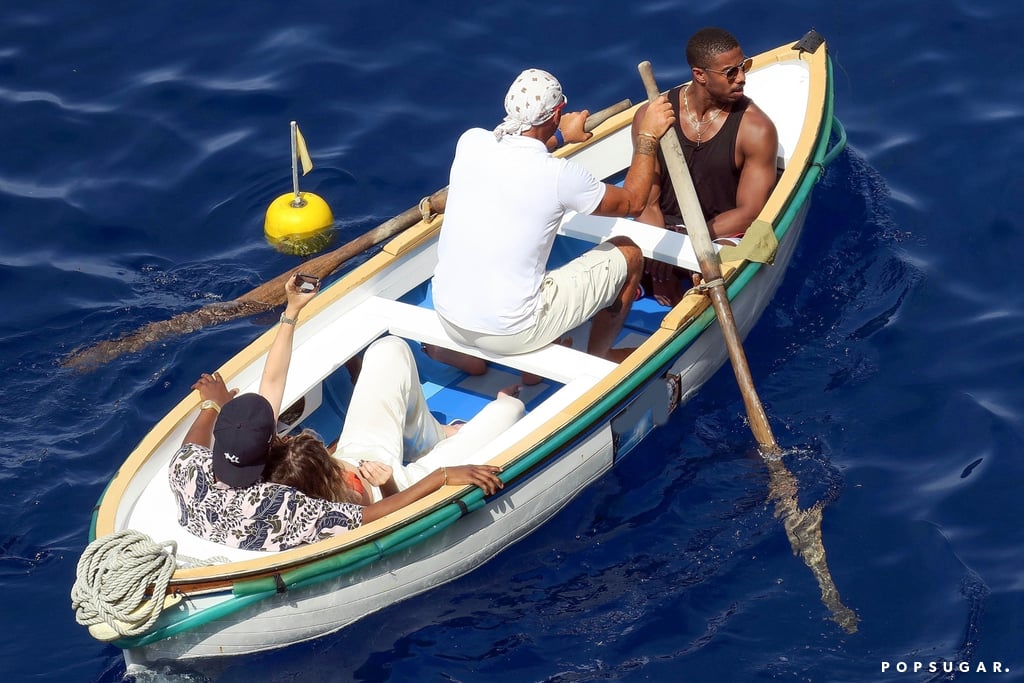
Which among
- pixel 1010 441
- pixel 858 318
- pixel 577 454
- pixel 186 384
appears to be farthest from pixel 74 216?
pixel 1010 441

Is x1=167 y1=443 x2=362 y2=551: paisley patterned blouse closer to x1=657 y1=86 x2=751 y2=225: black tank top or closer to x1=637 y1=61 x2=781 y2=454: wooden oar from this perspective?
x1=637 y1=61 x2=781 y2=454: wooden oar

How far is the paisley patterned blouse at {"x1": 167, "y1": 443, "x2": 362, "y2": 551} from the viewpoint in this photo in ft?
20.6

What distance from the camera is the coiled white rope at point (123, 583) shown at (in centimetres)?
606

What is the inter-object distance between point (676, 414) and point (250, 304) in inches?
120

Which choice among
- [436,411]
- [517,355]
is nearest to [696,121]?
[517,355]

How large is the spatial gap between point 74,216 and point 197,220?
966mm

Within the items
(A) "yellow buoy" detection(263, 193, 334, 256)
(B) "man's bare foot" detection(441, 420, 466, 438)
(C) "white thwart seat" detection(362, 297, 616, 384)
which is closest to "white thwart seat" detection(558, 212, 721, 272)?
(C) "white thwart seat" detection(362, 297, 616, 384)

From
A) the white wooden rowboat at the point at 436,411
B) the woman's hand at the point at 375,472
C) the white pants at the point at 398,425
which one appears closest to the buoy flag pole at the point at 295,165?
the white wooden rowboat at the point at 436,411

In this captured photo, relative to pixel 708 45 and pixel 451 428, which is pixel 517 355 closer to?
pixel 451 428

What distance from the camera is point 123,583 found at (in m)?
6.05

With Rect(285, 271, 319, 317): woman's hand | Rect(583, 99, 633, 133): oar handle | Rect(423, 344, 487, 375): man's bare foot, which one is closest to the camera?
Rect(285, 271, 319, 317): woman's hand

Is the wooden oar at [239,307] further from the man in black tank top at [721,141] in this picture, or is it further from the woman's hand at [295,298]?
the man in black tank top at [721,141]

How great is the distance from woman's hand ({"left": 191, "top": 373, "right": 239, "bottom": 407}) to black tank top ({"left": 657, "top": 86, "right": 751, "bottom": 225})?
328 cm

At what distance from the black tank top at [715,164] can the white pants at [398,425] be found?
2.30 meters
